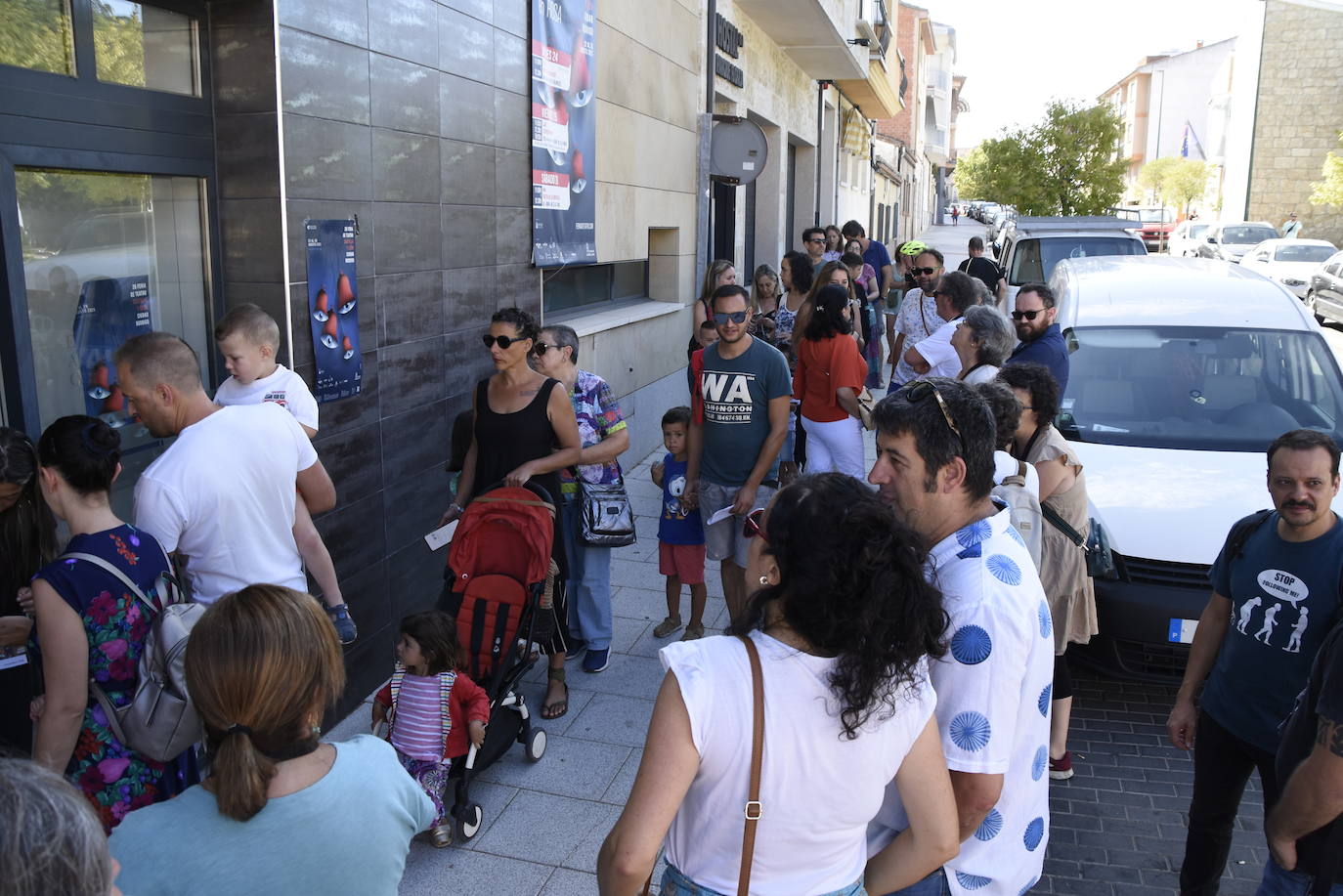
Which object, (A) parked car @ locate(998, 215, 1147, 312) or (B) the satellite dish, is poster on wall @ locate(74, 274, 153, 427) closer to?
(B) the satellite dish

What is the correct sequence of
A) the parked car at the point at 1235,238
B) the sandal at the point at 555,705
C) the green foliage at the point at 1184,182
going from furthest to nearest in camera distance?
1. the green foliage at the point at 1184,182
2. the parked car at the point at 1235,238
3. the sandal at the point at 555,705

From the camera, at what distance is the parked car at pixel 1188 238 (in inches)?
1337

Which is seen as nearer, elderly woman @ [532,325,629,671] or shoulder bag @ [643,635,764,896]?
shoulder bag @ [643,635,764,896]

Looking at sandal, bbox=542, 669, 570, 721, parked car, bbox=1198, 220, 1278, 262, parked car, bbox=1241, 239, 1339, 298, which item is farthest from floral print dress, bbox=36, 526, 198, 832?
parked car, bbox=1198, 220, 1278, 262

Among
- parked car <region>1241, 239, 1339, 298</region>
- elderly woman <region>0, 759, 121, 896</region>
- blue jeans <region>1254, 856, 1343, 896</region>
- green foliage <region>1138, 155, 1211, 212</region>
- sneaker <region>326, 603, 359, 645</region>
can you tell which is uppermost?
green foliage <region>1138, 155, 1211, 212</region>

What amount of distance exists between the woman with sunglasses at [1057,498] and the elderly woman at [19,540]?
3416 mm

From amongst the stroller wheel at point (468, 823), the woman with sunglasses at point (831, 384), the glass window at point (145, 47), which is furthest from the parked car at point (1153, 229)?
the stroller wheel at point (468, 823)

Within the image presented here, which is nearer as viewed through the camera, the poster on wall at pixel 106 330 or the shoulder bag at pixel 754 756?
the shoulder bag at pixel 754 756

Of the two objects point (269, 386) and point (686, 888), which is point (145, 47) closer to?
point (269, 386)

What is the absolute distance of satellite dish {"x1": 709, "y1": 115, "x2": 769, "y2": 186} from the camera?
1044cm

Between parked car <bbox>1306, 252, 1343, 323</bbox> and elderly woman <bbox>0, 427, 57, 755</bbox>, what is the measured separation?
2287 centimetres

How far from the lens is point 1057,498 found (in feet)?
14.6

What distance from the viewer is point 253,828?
182 centimetres

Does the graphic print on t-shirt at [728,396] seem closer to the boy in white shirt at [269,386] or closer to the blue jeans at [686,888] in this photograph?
the boy in white shirt at [269,386]
